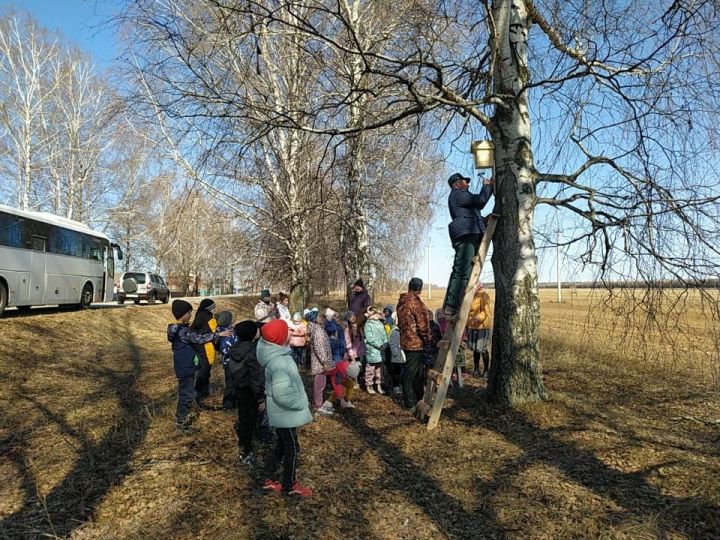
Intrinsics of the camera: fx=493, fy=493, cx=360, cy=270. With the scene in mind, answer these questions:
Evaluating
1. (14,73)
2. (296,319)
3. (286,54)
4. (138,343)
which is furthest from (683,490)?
(14,73)

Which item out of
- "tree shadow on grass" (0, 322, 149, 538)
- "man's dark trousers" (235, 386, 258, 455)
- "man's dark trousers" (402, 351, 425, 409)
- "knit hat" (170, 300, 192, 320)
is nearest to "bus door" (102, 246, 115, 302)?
"tree shadow on grass" (0, 322, 149, 538)

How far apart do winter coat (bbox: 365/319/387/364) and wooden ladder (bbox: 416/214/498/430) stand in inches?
71.9

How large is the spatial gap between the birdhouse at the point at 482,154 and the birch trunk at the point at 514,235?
0.71 feet

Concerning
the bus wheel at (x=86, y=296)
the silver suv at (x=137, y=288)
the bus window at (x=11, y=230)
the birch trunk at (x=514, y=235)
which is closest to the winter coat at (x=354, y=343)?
the birch trunk at (x=514, y=235)

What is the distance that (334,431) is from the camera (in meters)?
5.93

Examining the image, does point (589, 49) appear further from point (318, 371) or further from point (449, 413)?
point (318, 371)

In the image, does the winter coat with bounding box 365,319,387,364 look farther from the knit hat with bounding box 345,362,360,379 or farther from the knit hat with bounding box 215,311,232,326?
the knit hat with bounding box 215,311,232,326

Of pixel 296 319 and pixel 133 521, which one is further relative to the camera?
pixel 296 319

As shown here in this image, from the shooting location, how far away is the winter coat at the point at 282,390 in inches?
163

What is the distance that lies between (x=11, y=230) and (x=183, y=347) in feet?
37.1

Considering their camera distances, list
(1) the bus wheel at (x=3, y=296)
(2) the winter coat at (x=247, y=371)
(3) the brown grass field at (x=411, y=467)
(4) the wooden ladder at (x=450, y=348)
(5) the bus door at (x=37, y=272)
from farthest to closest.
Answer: (5) the bus door at (x=37, y=272) → (1) the bus wheel at (x=3, y=296) → (4) the wooden ladder at (x=450, y=348) → (2) the winter coat at (x=247, y=371) → (3) the brown grass field at (x=411, y=467)

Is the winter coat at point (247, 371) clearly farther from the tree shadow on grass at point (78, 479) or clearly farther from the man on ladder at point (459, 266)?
the man on ladder at point (459, 266)

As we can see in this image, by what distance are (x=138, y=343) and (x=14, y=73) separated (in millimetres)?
16520

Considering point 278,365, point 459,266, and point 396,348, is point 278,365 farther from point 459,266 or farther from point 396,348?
point 396,348
